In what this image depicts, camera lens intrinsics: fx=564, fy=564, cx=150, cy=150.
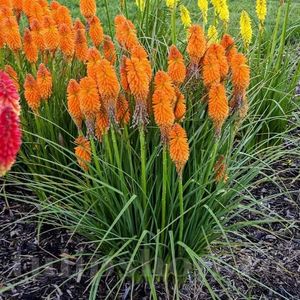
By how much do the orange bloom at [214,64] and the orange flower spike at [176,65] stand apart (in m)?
0.10

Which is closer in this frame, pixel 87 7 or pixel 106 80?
pixel 106 80

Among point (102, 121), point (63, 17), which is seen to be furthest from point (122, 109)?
point (63, 17)

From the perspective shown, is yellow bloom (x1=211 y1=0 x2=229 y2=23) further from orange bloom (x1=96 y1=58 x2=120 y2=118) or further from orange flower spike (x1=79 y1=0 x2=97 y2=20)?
orange bloom (x1=96 y1=58 x2=120 y2=118)

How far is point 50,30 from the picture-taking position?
284 cm

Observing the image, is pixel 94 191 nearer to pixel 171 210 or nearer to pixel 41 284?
pixel 171 210

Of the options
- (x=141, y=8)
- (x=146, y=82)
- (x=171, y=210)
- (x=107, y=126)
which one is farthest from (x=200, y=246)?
(x=141, y=8)

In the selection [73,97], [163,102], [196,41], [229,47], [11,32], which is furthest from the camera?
[11,32]

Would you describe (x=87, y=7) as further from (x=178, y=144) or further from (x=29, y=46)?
(x=178, y=144)

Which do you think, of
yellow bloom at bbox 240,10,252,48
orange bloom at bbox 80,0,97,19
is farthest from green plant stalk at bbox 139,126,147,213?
yellow bloom at bbox 240,10,252,48

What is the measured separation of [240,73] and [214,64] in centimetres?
12

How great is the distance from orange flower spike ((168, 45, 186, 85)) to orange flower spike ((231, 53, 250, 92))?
0.22m

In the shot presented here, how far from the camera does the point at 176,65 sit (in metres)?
2.37

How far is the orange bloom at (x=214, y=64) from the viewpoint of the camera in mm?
2379

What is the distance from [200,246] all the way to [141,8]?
180 centimetres
